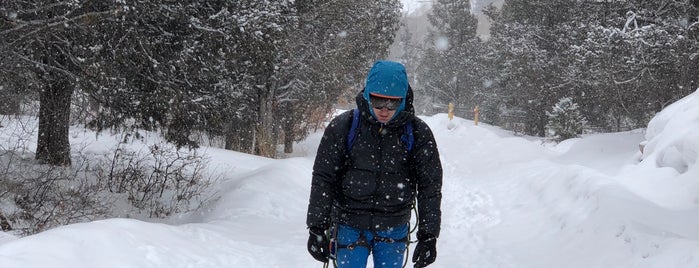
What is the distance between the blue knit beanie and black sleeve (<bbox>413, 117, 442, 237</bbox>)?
278 mm

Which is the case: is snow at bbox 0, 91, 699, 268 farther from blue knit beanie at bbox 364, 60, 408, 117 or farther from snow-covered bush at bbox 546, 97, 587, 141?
snow-covered bush at bbox 546, 97, 587, 141

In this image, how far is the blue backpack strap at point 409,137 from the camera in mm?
3072

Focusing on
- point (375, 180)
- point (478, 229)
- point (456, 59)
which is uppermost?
point (456, 59)

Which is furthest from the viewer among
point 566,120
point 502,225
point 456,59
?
point 456,59

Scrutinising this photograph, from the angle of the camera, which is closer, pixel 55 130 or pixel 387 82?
pixel 387 82

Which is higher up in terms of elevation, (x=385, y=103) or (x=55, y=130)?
(x=385, y=103)

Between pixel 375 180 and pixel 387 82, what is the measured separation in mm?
591

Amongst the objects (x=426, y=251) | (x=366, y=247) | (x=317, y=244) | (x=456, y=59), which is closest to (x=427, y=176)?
(x=426, y=251)

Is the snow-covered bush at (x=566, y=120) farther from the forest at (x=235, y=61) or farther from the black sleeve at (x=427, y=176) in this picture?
Result: the black sleeve at (x=427, y=176)

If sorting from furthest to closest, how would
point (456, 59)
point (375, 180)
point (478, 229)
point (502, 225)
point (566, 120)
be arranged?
point (456, 59), point (566, 120), point (502, 225), point (478, 229), point (375, 180)

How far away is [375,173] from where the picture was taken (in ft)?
10.0

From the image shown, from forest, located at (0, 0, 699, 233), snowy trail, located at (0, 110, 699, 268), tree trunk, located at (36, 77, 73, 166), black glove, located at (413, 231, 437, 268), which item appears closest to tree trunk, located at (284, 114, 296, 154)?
forest, located at (0, 0, 699, 233)

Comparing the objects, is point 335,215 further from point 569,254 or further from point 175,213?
point 175,213

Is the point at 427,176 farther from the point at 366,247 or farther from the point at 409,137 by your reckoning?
the point at 366,247
